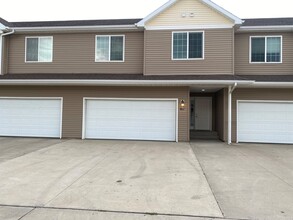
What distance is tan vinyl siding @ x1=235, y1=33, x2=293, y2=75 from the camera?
12820 millimetres

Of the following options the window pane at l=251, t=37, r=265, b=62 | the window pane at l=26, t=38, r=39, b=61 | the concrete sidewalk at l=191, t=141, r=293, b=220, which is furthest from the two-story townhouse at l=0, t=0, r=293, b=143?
the concrete sidewalk at l=191, t=141, r=293, b=220

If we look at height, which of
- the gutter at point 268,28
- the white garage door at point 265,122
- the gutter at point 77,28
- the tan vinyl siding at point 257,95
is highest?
the gutter at point 77,28

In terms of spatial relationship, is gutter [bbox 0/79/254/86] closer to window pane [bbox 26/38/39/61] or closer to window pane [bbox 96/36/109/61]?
window pane [bbox 96/36/109/61]

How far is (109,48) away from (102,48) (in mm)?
395

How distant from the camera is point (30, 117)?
1316 cm

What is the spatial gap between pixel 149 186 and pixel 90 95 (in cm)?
836

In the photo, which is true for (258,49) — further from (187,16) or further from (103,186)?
(103,186)

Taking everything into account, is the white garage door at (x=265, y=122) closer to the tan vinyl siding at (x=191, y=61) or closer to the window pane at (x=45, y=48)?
the tan vinyl siding at (x=191, y=61)

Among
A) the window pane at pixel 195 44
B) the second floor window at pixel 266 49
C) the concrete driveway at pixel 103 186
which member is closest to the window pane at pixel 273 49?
the second floor window at pixel 266 49

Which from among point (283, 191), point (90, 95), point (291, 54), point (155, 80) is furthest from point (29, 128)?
point (291, 54)

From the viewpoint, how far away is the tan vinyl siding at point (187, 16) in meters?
12.5

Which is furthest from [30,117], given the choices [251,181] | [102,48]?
[251,181]

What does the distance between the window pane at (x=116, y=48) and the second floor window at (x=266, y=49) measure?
6.76 m

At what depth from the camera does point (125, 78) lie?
12.1 meters
